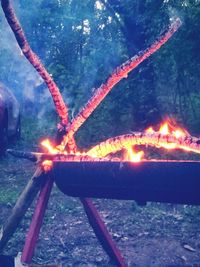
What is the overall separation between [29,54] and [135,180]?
154cm

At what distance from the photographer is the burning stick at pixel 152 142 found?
3.32 meters

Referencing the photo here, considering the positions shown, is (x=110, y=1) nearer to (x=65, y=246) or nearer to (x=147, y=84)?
(x=147, y=84)

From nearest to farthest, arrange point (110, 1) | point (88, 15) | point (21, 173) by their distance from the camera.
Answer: point (21, 173) → point (110, 1) → point (88, 15)

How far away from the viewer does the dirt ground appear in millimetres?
4863

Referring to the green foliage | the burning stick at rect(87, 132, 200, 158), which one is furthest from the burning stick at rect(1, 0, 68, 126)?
the green foliage

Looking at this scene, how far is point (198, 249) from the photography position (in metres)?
5.11

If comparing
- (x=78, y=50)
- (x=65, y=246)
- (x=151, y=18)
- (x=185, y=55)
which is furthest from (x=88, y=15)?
(x=65, y=246)

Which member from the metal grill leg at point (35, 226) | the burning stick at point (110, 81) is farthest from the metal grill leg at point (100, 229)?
the burning stick at point (110, 81)

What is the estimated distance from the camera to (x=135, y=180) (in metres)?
3.00

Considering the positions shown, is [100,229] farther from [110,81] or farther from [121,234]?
[110,81]

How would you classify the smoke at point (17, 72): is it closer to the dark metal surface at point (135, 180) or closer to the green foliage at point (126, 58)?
the green foliage at point (126, 58)

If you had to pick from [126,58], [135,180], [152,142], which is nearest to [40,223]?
[135,180]

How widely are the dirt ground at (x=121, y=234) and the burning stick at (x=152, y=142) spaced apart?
1.83 metres

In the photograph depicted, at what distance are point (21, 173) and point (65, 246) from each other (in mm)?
4236
